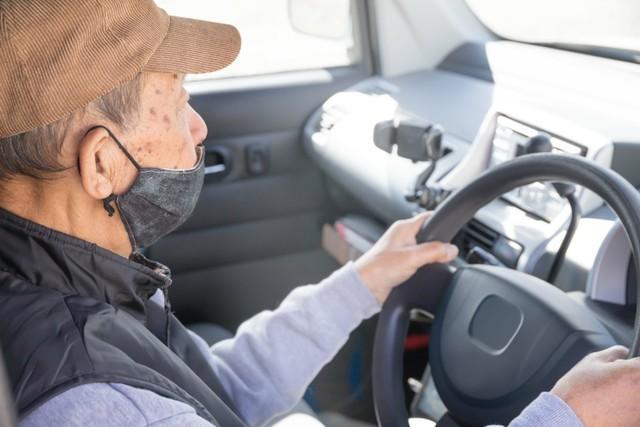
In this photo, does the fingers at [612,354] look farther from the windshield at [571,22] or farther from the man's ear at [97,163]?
the windshield at [571,22]

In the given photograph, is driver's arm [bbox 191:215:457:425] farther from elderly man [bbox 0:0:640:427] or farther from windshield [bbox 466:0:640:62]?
windshield [bbox 466:0:640:62]

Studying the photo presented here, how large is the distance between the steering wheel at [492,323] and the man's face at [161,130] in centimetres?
44

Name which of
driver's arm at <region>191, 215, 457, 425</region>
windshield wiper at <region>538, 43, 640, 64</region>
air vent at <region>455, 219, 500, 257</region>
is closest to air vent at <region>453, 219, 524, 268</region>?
air vent at <region>455, 219, 500, 257</region>

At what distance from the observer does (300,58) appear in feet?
8.69

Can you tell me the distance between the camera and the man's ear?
0.95m

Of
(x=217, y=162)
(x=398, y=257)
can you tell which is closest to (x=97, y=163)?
(x=398, y=257)

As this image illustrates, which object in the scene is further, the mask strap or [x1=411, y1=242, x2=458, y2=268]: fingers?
[x1=411, y1=242, x2=458, y2=268]: fingers

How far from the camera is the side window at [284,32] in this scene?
2463 millimetres

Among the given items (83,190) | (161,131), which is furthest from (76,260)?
(161,131)

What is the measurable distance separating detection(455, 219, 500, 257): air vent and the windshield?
0.70 m

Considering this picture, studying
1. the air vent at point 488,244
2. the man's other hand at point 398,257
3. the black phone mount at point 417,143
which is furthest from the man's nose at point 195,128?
the air vent at point 488,244

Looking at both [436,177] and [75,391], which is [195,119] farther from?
[436,177]

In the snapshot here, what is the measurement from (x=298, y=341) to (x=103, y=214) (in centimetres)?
50

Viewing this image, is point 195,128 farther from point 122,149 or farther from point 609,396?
point 609,396
